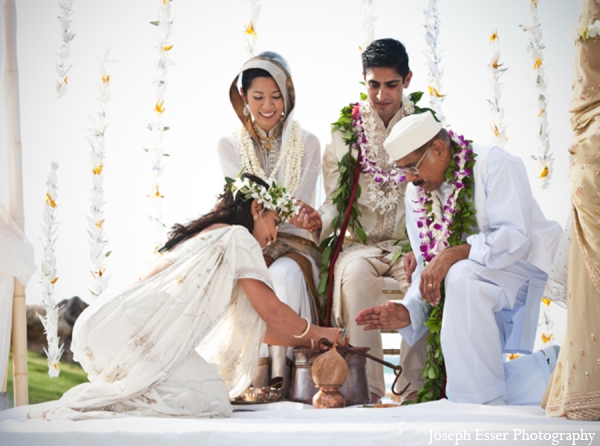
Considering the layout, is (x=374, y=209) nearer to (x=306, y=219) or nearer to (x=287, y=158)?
(x=306, y=219)

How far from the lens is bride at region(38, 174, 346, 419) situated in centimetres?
373

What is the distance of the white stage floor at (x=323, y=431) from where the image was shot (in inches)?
112

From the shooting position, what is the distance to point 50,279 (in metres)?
6.18

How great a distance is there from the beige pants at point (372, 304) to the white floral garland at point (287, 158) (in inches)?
33.2

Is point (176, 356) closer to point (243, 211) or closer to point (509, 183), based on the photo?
point (243, 211)

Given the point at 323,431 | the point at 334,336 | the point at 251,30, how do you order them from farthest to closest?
the point at 251,30 → the point at 334,336 → the point at 323,431

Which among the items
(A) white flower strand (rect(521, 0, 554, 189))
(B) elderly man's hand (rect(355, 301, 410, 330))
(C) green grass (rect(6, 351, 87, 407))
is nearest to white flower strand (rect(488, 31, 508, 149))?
(A) white flower strand (rect(521, 0, 554, 189))

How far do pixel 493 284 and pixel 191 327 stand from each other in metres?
→ 1.79

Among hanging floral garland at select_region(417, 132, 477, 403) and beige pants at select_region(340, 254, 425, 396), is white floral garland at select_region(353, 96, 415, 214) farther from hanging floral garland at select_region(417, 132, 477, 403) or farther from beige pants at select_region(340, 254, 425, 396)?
hanging floral garland at select_region(417, 132, 477, 403)

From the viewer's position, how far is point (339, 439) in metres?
2.94

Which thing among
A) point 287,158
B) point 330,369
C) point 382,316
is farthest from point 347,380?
point 287,158

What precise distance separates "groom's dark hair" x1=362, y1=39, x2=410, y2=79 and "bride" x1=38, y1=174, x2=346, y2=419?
5.07 feet

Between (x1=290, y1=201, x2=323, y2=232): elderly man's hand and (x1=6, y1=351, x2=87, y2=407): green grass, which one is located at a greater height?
(x1=290, y1=201, x2=323, y2=232): elderly man's hand

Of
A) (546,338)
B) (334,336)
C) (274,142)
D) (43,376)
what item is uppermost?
(274,142)
